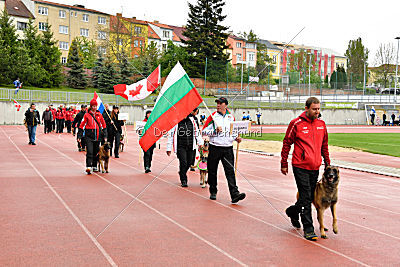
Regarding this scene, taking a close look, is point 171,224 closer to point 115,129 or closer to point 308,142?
point 308,142

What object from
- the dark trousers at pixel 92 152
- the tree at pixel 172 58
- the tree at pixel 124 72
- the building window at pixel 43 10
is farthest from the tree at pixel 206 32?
the dark trousers at pixel 92 152

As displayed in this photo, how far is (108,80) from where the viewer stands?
2349 inches

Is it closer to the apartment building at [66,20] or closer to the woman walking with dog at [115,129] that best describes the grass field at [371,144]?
the woman walking with dog at [115,129]

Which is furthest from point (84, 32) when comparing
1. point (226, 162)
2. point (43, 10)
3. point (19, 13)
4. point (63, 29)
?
point (226, 162)

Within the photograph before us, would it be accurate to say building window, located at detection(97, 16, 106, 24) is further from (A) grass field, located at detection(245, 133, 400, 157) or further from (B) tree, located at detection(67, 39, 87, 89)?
(A) grass field, located at detection(245, 133, 400, 157)

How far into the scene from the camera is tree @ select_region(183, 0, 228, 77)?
7206 centimetres

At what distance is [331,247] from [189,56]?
2585 inches

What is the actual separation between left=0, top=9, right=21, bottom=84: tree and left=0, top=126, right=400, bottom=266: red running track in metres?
44.9

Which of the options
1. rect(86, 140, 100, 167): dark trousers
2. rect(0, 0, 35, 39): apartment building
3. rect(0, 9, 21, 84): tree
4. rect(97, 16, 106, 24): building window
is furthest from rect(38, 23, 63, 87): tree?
rect(86, 140, 100, 167): dark trousers

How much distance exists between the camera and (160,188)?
1053cm

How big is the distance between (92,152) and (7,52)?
4691 centimetres

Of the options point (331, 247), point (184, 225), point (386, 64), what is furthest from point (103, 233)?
point (386, 64)

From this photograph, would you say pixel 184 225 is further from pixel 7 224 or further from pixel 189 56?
pixel 189 56

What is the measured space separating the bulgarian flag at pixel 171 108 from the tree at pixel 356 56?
315 feet
